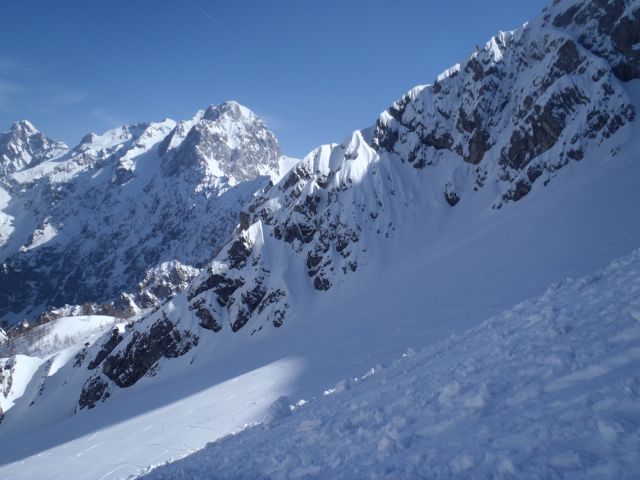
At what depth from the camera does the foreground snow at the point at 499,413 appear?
4.64 m

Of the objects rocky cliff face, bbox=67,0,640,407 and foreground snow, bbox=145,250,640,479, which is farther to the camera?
rocky cliff face, bbox=67,0,640,407

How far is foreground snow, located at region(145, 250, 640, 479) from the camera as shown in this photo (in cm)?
464


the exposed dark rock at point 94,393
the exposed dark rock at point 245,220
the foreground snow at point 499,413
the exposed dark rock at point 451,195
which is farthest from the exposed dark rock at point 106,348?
the foreground snow at point 499,413

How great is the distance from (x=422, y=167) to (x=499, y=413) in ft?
183

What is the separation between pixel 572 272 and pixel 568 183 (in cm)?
2017

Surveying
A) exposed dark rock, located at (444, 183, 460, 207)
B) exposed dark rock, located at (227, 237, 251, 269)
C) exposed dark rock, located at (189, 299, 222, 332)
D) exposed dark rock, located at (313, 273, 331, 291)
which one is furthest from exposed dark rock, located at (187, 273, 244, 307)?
exposed dark rock, located at (444, 183, 460, 207)

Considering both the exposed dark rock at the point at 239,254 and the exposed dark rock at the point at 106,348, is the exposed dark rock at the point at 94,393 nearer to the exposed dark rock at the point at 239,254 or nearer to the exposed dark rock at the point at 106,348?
the exposed dark rock at the point at 106,348

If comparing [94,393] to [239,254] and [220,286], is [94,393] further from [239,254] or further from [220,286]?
[239,254]

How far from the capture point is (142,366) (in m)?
53.7

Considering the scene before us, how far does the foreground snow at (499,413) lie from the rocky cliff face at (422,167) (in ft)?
122

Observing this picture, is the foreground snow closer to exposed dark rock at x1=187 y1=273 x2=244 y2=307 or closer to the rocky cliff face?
the rocky cliff face

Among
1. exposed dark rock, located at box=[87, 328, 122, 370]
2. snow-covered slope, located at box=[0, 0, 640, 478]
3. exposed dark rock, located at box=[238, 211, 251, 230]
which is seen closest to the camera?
snow-covered slope, located at box=[0, 0, 640, 478]

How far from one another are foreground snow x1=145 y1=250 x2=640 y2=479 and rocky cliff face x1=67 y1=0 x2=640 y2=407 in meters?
37.2

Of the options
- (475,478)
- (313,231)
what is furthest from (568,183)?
(475,478)
